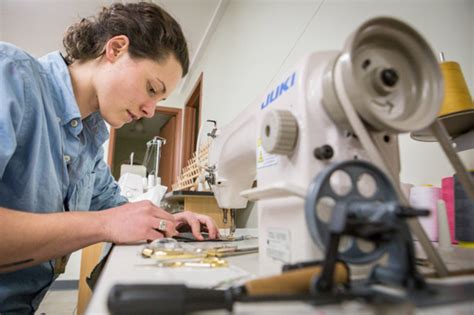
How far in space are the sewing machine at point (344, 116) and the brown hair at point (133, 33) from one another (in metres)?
0.57

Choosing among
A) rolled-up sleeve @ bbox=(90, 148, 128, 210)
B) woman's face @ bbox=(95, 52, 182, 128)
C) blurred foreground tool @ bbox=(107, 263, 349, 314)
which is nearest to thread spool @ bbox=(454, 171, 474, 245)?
blurred foreground tool @ bbox=(107, 263, 349, 314)

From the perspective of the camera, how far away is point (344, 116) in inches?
15.7

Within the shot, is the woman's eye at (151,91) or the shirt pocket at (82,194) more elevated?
the woman's eye at (151,91)

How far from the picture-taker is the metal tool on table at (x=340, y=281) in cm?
23

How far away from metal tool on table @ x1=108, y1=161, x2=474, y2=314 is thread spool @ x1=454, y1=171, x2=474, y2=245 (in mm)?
447

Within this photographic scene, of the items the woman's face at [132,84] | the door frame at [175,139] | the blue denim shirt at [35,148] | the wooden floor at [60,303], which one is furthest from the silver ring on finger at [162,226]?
the door frame at [175,139]

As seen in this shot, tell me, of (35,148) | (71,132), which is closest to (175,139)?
(71,132)

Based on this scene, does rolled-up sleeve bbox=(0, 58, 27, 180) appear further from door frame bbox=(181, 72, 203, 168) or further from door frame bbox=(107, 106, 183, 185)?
door frame bbox=(107, 106, 183, 185)

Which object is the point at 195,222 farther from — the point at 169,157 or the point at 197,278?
the point at 169,157

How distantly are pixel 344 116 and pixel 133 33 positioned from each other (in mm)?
752

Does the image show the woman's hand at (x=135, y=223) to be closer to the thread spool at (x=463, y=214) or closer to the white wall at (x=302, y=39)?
the white wall at (x=302, y=39)

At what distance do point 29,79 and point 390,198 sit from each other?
A: 76cm

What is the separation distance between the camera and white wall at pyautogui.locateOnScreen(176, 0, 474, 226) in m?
0.79

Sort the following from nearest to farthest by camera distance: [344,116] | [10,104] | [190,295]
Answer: [190,295] → [344,116] → [10,104]
